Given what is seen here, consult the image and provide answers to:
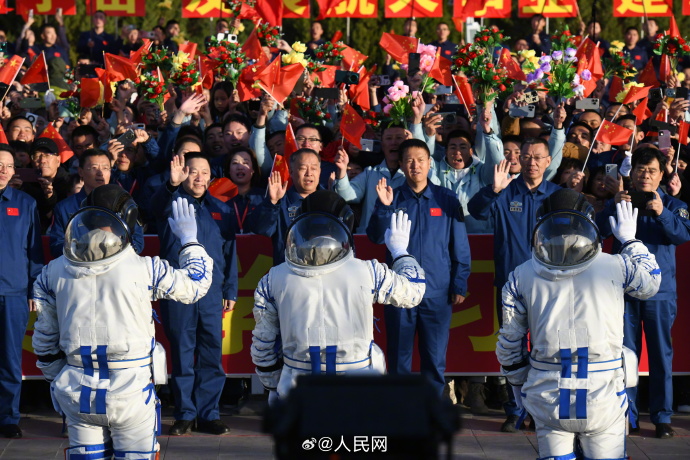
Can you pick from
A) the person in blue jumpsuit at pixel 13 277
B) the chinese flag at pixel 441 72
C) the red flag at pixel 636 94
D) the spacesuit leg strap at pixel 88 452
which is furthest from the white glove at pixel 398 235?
the red flag at pixel 636 94

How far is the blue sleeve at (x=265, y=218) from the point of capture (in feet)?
26.3

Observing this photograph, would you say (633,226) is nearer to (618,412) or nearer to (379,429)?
(618,412)

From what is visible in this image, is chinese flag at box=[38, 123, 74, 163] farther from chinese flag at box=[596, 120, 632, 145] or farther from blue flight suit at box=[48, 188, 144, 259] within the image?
chinese flag at box=[596, 120, 632, 145]

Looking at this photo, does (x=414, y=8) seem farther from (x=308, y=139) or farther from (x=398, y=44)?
(x=308, y=139)

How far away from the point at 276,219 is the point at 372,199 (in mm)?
1257

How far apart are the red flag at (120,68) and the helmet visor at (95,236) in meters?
6.41

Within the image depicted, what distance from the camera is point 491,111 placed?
978 cm

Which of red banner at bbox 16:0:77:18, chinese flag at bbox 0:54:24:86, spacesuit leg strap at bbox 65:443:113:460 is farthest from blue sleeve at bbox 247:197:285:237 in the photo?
red banner at bbox 16:0:77:18

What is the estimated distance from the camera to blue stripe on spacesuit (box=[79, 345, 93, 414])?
5.76m

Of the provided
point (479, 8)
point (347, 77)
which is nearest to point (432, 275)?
point (347, 77)

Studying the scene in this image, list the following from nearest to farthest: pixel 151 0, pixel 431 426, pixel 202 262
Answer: pixel 431 426 < pixel 202 262 < pixel 151 0

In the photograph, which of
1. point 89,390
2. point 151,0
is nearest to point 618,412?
point 89,390

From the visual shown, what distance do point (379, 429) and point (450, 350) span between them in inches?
233

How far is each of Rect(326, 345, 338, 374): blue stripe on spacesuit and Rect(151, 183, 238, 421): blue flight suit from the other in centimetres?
255
